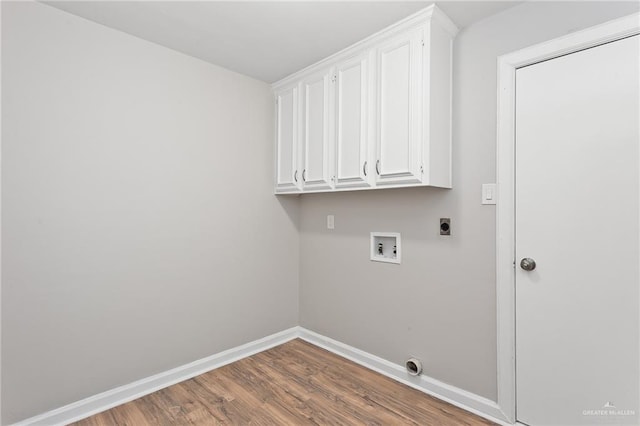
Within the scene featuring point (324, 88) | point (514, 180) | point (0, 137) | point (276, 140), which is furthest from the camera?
point (276, 140)

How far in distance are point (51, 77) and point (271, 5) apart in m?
1.35

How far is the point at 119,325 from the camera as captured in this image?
2.07 metres

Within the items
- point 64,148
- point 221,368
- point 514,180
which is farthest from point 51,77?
point 514,180

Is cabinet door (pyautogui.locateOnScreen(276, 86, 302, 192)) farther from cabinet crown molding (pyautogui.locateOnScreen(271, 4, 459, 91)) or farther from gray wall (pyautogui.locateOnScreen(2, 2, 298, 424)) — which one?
cabinet crown molding (pyautogui.locateOnScreen(271, 4, 459, 91))

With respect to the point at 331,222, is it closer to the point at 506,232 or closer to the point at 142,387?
the point at 506,232

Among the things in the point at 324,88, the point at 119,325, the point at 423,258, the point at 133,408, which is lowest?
the point at 133,408

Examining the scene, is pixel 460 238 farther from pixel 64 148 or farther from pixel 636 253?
pixel 64 148

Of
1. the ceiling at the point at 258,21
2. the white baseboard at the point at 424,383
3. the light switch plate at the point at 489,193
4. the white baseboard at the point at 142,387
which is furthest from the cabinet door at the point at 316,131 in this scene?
the white baseboard at the point at 142,387

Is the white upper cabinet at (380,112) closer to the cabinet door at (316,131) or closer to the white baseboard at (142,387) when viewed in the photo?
the cabinet door at (316,131)

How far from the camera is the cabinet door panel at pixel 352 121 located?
2.18m

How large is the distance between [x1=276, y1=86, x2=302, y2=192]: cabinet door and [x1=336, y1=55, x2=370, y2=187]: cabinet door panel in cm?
49

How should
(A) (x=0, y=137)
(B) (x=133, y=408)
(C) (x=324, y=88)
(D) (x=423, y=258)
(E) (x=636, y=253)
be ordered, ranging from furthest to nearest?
(C) (x=324, y=88) < (D) (x=423, y=258) < (B) (x=133, y=408) < (A) (x=0, y=137) < (E) (x=636, y=253)

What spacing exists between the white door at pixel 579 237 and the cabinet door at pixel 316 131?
4.12 ft

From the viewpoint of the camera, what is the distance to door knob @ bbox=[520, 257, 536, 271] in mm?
1735
